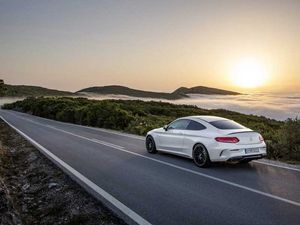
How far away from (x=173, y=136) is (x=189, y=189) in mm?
4604

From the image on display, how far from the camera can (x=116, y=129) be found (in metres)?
28.1

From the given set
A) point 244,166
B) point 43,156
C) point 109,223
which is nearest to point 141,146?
point 43,156

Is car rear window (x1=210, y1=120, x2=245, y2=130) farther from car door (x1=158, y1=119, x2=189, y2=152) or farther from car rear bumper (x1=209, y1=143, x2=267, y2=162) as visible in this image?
car door (x1=158, y1=119, x2=189, y2=152)

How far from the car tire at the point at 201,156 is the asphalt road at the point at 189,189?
24 centimetres

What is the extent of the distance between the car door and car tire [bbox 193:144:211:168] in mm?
970

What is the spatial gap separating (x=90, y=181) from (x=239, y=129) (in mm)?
4654

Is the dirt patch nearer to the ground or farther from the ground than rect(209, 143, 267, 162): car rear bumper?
nearer to the ground

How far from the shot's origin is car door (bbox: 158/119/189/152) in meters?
12.6

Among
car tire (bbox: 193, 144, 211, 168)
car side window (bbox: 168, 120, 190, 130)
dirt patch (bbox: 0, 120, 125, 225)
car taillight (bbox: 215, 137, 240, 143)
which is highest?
car side window (bbox: 168, 120, 190, 130)

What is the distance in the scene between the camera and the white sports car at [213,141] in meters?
10.7

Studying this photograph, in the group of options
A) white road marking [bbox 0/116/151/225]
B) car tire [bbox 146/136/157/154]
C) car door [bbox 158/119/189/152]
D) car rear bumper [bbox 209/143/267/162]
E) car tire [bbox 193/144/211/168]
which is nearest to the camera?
white road marking [bbox 0/116/151/225]

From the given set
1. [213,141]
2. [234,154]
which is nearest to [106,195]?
[213,141]

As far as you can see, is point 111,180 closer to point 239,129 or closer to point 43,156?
point 239,129

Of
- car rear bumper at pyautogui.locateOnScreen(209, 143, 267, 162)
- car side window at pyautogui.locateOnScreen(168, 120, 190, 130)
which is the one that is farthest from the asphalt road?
car side window at pyautogui.locateOnScreen(168, 120, 190, 130)
